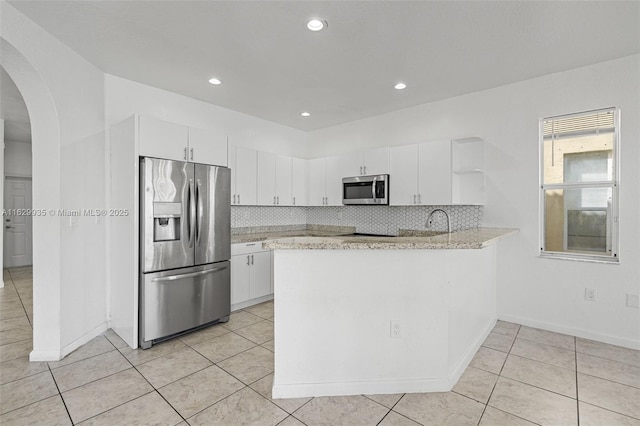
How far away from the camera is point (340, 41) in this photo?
2611 millimetres

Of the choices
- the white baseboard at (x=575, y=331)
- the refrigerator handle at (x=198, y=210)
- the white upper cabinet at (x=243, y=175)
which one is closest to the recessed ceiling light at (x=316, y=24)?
the refrigerator handle at (x=198, y=210)

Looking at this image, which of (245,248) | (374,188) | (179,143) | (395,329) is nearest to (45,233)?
(179,143)

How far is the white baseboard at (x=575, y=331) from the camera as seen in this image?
2896 millimetres

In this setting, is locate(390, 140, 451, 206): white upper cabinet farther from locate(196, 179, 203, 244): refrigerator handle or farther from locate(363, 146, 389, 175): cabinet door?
locate(196, 179, 203, 244): refrigerator handle

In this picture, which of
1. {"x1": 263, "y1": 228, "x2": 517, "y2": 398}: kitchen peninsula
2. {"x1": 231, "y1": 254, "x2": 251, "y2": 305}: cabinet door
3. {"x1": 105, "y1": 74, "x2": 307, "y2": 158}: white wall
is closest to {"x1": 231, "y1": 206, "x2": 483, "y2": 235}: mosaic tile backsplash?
{"x1": 231, "y1": 254, "x2": 251, "y2": 305}: cabinet door

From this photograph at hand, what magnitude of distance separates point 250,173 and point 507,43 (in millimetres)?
3204

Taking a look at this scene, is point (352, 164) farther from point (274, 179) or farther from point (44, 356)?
point (44, 356)

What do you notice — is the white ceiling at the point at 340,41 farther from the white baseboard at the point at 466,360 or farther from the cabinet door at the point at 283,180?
the white baseboard at the point at 466,360

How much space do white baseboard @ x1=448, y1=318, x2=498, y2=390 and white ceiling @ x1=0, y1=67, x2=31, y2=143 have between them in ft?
17.2

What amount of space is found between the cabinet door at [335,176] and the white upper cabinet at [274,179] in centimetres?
62

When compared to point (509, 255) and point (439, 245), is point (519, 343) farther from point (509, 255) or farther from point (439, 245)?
point (439, 245)

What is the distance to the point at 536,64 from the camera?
9.97 feet

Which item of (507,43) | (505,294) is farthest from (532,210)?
(507,43)

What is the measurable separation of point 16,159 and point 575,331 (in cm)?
993
